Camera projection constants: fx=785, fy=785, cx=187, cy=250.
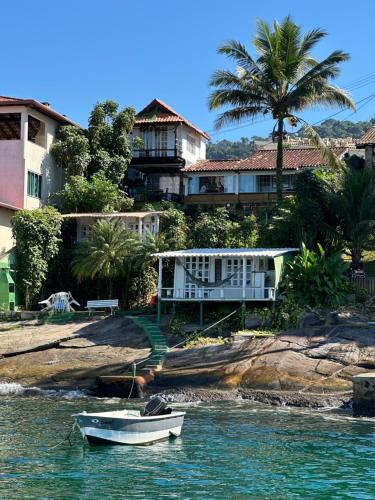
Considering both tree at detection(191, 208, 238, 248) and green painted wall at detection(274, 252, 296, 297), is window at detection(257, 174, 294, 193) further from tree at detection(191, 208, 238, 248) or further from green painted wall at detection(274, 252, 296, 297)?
green painted wall at detection(274, 252, 296, 297)

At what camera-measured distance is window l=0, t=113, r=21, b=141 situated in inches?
1883

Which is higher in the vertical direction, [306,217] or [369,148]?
[369,148]

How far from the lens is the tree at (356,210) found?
3788 centimetres

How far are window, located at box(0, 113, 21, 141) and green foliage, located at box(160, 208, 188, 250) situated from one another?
1149cm

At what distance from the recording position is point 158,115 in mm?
59594

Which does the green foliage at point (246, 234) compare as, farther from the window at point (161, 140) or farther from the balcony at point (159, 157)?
the window at point (161, 140)

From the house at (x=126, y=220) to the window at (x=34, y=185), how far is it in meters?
3.28

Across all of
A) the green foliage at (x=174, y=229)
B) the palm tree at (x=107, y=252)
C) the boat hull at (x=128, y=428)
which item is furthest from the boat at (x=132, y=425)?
the green foliage at (x=174, y=229)

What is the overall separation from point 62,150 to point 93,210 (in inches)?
179

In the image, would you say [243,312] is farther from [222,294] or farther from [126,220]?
[126,220]

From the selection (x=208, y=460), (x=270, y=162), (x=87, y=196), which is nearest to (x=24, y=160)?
(x=87, y=196)

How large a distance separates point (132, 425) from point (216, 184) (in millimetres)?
35733

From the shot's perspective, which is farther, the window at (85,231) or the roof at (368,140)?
the roof at (368,140)

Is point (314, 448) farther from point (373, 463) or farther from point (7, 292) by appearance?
point (7, 292)
